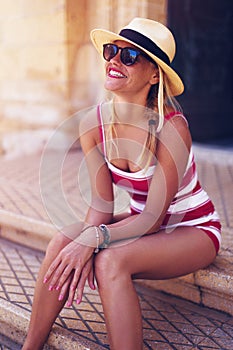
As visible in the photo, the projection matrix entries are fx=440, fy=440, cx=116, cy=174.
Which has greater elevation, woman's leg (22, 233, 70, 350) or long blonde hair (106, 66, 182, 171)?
long blonde hair (106, 66, 182, 171)

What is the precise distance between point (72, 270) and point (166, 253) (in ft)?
1.28

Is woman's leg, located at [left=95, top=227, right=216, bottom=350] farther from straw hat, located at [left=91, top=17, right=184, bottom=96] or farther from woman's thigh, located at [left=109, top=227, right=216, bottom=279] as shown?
straw hat, located at [left=91, top=17, right=184, bottom=96]

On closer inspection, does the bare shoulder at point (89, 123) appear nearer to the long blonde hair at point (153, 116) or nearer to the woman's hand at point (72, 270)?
the long blonde hair at point (153, 116)

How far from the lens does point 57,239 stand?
6.16ft

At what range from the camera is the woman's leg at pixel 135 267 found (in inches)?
62.8

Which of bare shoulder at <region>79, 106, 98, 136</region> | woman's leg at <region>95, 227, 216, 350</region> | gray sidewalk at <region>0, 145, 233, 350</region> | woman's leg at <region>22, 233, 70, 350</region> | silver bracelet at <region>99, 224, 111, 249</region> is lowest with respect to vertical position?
gray sidewalk at <region>0, 145, 233, 350</region>

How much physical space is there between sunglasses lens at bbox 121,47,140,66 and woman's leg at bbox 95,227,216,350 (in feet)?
2.42

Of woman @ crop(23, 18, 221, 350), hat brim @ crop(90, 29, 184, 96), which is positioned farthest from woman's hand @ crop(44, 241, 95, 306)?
hat brim @ crop(90, 29, 184, 96)

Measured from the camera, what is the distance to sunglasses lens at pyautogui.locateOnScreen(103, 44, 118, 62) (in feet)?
6.21

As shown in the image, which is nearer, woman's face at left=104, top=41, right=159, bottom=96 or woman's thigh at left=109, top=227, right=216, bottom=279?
woman's thigh at left=109, top=227, right=216, bottom=279

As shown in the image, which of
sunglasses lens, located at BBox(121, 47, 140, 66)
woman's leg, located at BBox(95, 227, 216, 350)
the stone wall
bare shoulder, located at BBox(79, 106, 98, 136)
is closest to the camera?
woman's leg, located at BBox(95, 227, 216, 350)

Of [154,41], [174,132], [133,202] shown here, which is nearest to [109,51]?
[154,41]

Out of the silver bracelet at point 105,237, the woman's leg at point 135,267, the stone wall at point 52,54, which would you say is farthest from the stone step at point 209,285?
the stone wall at point 52,54

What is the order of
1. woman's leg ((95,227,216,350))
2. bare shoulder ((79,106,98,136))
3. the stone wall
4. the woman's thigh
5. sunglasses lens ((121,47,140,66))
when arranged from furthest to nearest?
1. the stone wall
2. bare shoulder ((79,106,98,136))
3. sunglasses lens ((121,47,140,66))
4. the woman's thigh
5. woman's leg ((95,227,216,350))
